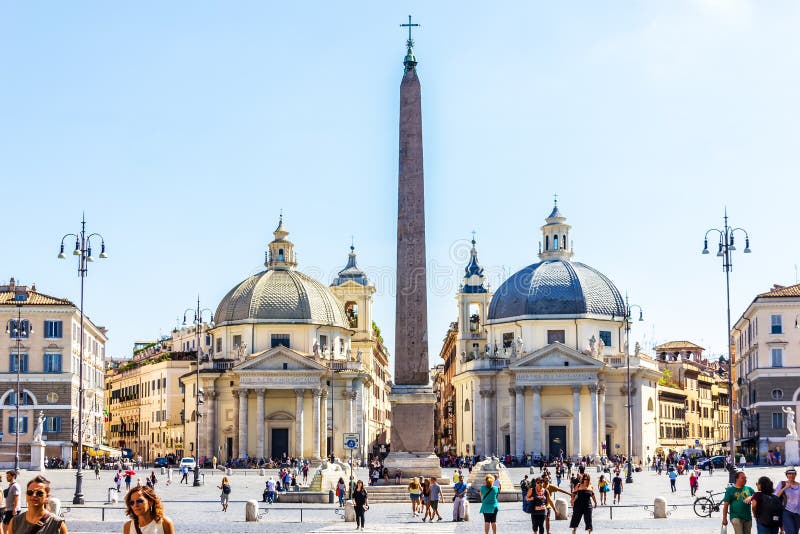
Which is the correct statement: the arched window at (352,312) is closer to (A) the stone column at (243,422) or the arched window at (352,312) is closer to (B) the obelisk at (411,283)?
(A) the stone column at (243,422)

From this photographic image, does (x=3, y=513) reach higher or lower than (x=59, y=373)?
lower

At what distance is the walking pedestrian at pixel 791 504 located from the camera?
17.2m

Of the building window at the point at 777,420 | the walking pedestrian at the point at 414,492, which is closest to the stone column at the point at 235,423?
the building window at the point at 777,420

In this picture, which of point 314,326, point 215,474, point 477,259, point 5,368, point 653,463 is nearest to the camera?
point 215,474

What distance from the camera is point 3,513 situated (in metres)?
17.2

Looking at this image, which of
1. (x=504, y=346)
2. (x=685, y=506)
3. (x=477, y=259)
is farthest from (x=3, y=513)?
(x=477, y=259)

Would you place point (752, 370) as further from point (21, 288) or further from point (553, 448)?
point (21, 288)

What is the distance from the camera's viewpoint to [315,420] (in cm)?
8544

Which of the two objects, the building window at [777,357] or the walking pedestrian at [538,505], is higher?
the building window at [777,357]

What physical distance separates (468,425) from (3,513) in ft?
249

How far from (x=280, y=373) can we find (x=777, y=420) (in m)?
28.8

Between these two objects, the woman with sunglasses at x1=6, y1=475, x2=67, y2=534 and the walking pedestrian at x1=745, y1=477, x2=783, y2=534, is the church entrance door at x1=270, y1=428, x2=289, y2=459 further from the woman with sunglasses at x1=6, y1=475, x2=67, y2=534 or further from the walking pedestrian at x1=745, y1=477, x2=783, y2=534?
the woman with sunglasses at x1=6, y1=475, x2=67, y2=534

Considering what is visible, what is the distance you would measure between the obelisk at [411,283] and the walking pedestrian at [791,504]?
20.8 meters

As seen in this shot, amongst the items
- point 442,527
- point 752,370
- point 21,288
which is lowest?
point 442,527
